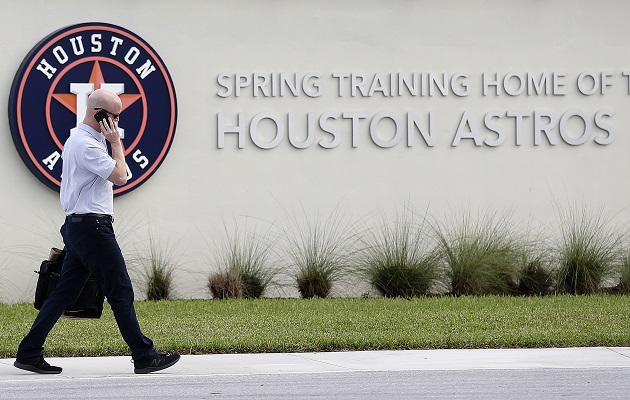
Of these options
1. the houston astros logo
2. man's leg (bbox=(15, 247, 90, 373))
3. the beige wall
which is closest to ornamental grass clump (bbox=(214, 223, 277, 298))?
the beige wall

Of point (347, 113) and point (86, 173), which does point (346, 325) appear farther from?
point (347, 113)

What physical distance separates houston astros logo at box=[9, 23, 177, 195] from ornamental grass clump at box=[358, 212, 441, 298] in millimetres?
2841

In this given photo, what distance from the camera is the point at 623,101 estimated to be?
1524 centimetres

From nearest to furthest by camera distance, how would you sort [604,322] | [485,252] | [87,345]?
[87,345] < [604,322] < [485,252]

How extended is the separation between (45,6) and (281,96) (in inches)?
122

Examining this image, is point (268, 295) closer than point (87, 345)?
No

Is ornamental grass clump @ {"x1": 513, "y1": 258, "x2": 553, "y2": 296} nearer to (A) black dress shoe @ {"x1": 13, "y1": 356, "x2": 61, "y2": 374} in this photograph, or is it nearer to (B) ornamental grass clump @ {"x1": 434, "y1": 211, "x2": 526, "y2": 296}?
(B) ornamental grass clump @ {"x1": 434, "y1": 211, "x2": 526, "y2": 296}

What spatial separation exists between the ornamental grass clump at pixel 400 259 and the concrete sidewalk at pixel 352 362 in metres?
4.66

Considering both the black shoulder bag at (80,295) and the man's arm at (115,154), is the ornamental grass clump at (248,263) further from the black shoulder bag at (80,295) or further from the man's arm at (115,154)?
the man's arm at (115,154)

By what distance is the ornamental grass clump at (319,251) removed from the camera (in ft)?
47.0

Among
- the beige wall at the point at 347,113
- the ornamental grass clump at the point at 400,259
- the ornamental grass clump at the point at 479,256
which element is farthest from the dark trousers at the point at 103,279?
the ornamental grass clump at the point at 479,256

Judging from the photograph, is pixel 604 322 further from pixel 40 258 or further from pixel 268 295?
pixel 40 258

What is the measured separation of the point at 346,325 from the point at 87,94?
518 cm

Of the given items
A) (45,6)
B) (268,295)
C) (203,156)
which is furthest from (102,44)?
(268,295)
